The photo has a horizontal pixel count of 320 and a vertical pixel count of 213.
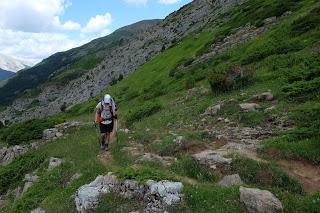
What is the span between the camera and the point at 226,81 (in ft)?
95.9

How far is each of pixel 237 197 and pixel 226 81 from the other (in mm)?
16429

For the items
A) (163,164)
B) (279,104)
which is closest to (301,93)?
(279,104)

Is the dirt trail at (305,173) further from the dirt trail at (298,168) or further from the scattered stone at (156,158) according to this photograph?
the scattered stone at (156,158)

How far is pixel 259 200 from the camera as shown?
1316 centimetres

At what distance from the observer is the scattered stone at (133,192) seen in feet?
45.6

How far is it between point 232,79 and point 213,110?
16.8 ft

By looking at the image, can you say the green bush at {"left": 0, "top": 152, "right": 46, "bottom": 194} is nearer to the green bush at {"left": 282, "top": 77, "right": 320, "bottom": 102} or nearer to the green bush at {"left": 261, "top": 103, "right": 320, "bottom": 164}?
the green bush at {"left": 261, "top": 103, "right": 320, "bottom": 164}

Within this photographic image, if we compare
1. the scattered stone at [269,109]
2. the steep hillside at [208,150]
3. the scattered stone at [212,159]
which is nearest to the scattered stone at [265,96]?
the steep hillside at [208,150]

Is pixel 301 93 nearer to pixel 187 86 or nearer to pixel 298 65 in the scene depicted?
pixel 298 65

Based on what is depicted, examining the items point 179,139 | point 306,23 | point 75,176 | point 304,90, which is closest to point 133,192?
point 75,176

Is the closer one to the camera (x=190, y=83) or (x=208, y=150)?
(x=208, y=150)

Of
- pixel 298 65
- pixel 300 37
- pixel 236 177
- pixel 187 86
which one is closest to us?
pixel 236 177

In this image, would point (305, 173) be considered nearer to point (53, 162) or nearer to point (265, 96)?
point (265, 96)

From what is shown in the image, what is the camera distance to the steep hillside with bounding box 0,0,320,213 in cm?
1427
